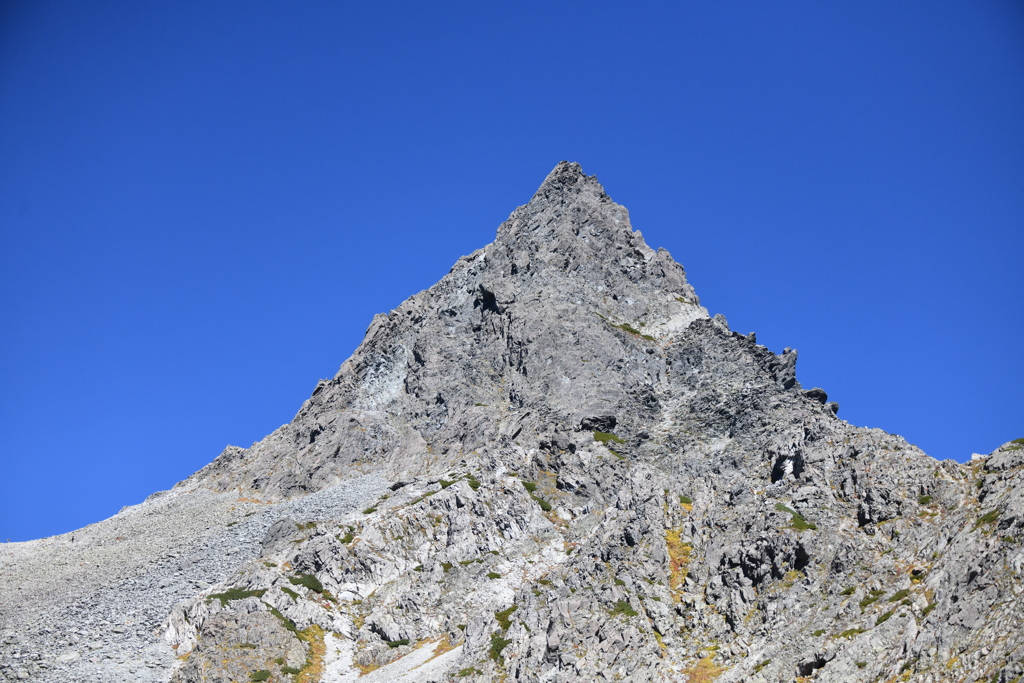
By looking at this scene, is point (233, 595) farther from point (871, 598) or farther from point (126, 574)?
point (871, 598)

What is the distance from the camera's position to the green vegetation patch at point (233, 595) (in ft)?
254

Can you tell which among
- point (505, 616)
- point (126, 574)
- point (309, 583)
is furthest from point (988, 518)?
point (126, 574)

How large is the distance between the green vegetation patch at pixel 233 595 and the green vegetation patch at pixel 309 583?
3.00 metres

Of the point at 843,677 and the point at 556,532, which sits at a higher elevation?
the point at 556,532

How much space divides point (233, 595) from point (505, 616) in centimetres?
2544

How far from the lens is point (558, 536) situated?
8806 centimetres

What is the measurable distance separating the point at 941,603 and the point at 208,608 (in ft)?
191

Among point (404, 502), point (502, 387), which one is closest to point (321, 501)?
point (404, 502)

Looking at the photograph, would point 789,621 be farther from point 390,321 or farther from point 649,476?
point 390,321

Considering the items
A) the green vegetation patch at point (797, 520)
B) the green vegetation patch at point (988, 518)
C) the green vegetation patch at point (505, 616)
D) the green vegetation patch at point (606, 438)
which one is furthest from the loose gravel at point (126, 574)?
the green vegetation patch at point (988, 518)

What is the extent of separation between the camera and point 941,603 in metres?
53.8

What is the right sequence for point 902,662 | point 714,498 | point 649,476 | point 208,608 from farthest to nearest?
point 649,476, point 714,498, point 208,608, point 902,662

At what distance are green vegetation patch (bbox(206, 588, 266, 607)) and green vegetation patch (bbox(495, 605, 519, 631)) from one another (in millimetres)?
22286

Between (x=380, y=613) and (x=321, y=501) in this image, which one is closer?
(x=380, y=613)
